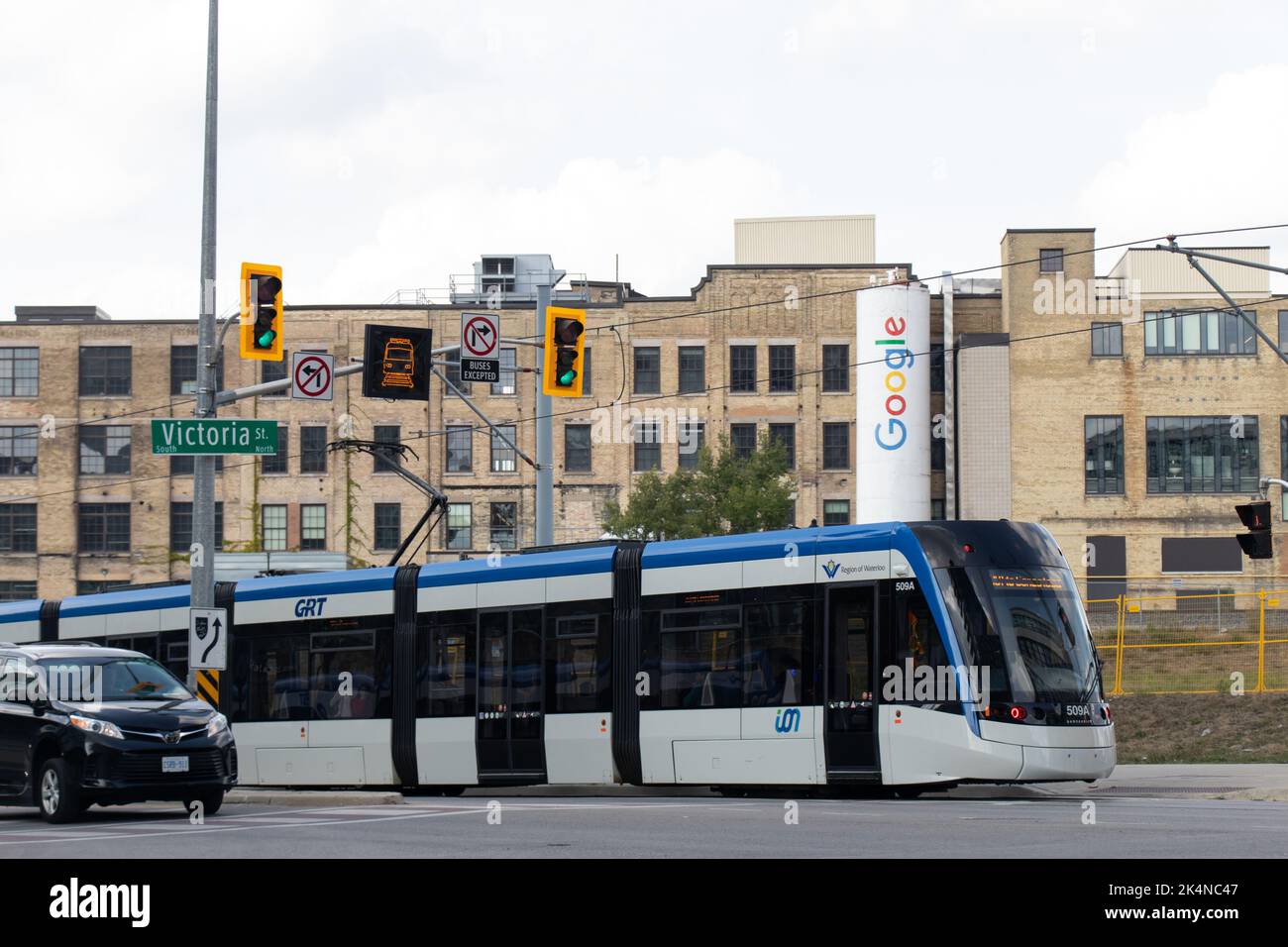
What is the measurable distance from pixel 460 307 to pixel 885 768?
197 ft

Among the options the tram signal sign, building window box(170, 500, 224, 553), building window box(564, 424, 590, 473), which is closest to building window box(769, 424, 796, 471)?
building window box(564, 424, 590, 473)

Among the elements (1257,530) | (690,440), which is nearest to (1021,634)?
(1257,530)

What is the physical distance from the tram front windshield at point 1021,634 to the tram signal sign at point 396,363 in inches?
350

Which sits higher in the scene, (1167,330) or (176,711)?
(1167,330)

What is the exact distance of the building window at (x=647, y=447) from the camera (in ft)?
250

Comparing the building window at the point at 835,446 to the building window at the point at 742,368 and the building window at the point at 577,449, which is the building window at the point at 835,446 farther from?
the building window at the point at 577,449

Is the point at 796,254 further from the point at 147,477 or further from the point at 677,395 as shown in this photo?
the point at 147,477

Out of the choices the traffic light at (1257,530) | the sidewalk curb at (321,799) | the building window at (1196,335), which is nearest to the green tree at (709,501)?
the building window at (1196,335)

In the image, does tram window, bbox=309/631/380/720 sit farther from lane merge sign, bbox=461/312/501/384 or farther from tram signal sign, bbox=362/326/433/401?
lane merge sign, bbox=461/312/501/384

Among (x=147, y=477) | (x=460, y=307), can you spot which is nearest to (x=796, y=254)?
(x=460, y=307)

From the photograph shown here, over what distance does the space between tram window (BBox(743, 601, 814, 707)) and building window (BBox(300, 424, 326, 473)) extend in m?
57.9

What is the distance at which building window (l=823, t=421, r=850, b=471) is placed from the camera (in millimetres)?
76188

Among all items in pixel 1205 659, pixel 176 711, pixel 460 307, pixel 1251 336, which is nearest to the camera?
pixel 176 711

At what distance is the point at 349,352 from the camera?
253ft
